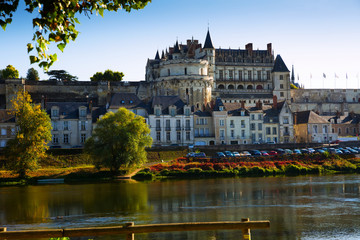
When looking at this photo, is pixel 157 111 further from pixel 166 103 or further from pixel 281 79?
pixel 281 79

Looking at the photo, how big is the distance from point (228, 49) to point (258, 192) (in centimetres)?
6163

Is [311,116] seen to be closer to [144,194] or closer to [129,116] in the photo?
[129,116]

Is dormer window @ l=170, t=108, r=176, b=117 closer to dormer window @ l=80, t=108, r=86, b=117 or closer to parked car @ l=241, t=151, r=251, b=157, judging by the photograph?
parked car @ l=241, t=151, r=251, b=157

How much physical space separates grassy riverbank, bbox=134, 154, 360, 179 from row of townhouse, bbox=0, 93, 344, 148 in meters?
8.66

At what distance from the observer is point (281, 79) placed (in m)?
82.6

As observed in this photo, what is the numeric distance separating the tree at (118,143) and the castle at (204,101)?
11627mm

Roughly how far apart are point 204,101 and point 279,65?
2308 cm

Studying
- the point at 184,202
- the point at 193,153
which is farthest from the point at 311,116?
the point at 184,202

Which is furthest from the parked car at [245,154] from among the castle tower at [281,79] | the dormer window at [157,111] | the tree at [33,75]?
the tree at [33,75]

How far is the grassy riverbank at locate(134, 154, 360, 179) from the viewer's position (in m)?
39.0

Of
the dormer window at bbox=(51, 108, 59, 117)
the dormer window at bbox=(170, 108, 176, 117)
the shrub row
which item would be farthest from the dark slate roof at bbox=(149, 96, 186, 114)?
the shrub row

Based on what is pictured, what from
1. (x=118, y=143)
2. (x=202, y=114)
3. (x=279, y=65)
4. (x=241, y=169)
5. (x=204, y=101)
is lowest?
(x=241, y=169)

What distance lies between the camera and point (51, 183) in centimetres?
3538

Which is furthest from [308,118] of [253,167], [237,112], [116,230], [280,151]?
[116,230]
